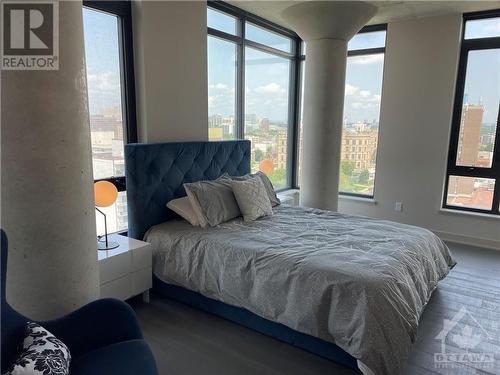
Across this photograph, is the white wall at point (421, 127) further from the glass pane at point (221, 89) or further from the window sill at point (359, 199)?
the glass pane at point (221, 89)

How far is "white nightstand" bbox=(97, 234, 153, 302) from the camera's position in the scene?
2.52 meters

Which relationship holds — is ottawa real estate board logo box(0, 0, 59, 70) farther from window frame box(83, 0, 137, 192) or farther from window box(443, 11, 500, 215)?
window box(443, 11, 500, 215)

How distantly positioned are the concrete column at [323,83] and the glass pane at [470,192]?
5.25 feet

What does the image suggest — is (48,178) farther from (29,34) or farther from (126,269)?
(126,269)

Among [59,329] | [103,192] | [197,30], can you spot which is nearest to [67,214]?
[59,329]

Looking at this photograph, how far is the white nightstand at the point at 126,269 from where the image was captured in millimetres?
2521

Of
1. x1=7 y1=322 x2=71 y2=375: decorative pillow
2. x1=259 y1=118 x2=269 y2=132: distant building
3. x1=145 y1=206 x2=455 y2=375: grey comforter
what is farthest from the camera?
x1=259 y1=118 x2=269 y2=132: distant building

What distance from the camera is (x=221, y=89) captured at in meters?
4.25

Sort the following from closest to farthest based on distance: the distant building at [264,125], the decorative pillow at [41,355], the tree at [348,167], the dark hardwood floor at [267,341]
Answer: the decorative pillow at [41,355]
the dark hardwood floor at [267,341]
the distant building at [264,125]
the tree at [348,167]

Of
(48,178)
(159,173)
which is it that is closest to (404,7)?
(159,173)

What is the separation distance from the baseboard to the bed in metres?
1.66

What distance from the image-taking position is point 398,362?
6.34 ft

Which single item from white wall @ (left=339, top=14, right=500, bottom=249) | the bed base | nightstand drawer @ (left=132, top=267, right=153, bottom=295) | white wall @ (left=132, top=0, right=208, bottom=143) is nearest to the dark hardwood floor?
the bed base

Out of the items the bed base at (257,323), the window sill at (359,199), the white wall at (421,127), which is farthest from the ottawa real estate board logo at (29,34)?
the window sill at (359,199)
